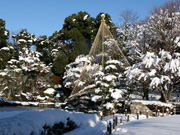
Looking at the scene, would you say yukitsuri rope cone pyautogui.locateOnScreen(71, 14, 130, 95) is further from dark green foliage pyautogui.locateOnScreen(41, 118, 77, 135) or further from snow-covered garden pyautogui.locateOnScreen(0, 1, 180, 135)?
dark green foliage pyautogui.locateOnScreen(41, 118, 77, 135)

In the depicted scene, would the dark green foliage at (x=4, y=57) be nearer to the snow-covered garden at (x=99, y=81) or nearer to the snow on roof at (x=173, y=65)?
the snow-covered garden at (x=99, y=81)

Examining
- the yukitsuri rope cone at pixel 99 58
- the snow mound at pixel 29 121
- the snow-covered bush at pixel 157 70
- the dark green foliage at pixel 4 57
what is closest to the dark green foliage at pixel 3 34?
the dark green foliage at pixel 4 57

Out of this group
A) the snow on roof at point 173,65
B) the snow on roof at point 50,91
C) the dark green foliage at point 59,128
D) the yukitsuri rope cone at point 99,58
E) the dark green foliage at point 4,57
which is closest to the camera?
the dark green foliage at point 59,128

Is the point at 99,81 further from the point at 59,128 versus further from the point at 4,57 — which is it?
the point at 4,57

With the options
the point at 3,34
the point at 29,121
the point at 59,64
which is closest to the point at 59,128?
the point at 29,121

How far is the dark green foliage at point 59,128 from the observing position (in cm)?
560

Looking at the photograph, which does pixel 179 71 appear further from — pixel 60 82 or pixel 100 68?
pixel 60 82

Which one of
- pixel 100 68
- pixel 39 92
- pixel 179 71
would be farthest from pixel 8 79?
pixel 179 71

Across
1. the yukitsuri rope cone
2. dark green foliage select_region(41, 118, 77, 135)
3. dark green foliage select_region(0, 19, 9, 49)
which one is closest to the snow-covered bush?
the yukitsuri rope cone

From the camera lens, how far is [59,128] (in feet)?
20.7

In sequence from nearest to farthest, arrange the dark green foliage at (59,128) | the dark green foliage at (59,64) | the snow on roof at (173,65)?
1. the dark green foliage at (59,128)
2. the snow on roof at (173,65)
3. the dark green foliage at (59,64)

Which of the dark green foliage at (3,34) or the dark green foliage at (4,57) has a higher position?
the dark green foliage at (3,34)

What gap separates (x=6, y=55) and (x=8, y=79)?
13.9 feet

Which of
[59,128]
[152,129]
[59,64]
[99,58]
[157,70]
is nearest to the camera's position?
[152,129]
